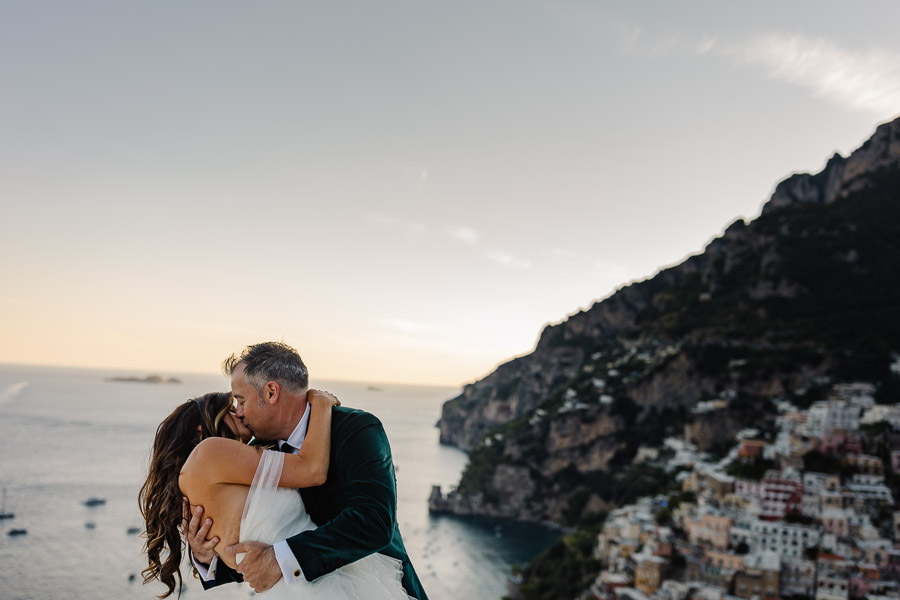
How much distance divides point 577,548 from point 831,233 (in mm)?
36620

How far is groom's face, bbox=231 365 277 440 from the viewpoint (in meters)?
1.66

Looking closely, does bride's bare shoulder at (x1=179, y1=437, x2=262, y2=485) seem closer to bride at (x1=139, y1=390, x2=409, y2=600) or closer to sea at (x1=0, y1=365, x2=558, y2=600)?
bride at (x1=139, y1=390, x2=409, y2=600)

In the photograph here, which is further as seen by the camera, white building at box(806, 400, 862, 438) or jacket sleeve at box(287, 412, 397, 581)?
white building at box(806, 400, 862, 438)

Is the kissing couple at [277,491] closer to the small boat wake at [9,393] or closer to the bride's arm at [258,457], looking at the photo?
the bride's arm at [258,457]

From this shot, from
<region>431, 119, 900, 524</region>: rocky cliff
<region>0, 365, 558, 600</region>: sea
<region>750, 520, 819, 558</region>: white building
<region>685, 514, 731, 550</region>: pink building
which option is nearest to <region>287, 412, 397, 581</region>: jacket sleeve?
<region>0, 365, 558, 600</region>: sea

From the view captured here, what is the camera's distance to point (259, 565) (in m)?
1.48

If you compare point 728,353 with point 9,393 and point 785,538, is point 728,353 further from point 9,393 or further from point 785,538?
point 9,393

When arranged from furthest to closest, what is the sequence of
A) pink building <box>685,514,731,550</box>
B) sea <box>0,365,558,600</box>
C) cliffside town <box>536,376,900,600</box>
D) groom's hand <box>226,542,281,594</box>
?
sea <box>0,365,558,600</box> < pink building <box>685,514,731,550</box> < cliffside town <box>536,376,900,600</box> < groom's hand <box>226,542,281,594</box>

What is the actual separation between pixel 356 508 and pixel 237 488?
298mm

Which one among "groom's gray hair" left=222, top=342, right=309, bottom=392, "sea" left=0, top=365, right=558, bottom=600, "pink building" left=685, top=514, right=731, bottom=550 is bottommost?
"sea" left=0, top=365, right=558, bottom=600

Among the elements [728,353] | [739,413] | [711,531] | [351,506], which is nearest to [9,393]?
[728,353]

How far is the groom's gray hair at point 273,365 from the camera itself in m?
1.66

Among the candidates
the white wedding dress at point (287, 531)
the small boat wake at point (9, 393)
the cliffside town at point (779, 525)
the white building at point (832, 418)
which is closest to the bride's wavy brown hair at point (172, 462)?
the white wedding dress at point (287, 531)

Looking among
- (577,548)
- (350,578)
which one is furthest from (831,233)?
(350,578)
